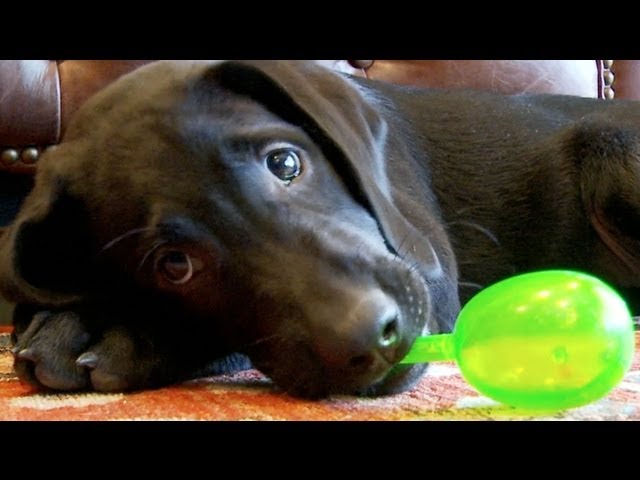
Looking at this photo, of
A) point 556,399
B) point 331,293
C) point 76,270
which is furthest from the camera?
point 76,270

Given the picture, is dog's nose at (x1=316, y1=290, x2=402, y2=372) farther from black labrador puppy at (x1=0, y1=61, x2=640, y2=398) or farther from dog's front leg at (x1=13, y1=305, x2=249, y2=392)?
dog's front leg at (x1=13, y1=305, x2=249, y2=392)

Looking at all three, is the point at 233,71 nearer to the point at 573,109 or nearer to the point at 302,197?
the point at 302,197

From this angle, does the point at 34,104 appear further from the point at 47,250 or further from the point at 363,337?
the point at 363,337

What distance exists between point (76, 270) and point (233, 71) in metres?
0.53

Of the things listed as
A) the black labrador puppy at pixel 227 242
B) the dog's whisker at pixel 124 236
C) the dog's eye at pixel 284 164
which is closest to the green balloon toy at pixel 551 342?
the black labrador puppy at pixel 227 242

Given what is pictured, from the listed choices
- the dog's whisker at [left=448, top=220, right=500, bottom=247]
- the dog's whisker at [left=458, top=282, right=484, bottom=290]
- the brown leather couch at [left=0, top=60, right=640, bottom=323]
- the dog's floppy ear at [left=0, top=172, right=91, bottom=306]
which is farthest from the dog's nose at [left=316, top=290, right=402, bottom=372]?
the brown leather couch at [left=0, top=60, right=640, bottom=323]

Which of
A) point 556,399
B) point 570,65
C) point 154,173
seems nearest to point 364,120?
point 154,173

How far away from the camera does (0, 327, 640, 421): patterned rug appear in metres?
1.20

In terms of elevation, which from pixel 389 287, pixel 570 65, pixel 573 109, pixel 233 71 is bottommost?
pixel 570 65

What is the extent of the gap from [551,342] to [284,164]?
2.22 feet

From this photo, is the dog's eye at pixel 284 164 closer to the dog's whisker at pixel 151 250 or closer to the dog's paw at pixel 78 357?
the dog's whisker at pixel 151 250

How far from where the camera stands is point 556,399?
106 centimetres

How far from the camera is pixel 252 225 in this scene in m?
1.42

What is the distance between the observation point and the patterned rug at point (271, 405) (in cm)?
120
